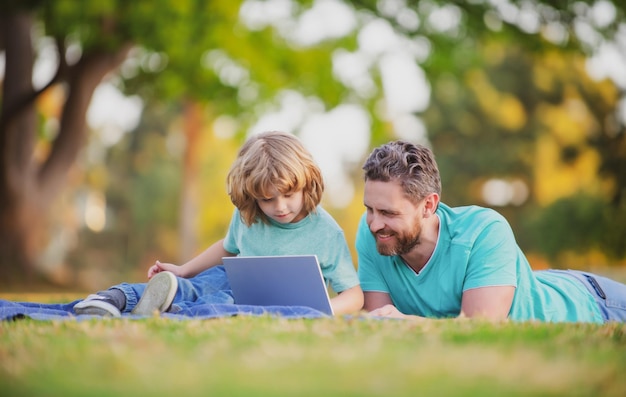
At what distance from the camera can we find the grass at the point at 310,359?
2.28 m

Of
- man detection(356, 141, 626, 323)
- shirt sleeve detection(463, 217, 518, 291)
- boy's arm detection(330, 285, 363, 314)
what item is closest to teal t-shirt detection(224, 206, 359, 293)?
boy's arm detection(330, 285, 363, 314)

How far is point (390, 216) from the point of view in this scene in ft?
14.1

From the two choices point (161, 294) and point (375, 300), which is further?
point (375, 300)

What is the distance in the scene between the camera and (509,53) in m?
31.2

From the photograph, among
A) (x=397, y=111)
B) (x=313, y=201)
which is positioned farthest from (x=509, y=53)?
(x=313, y=201)

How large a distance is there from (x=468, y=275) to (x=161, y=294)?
1584 mm

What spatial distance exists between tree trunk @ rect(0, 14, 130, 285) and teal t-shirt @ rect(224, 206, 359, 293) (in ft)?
34.6

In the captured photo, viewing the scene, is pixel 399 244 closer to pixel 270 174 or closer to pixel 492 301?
pixel 492 301

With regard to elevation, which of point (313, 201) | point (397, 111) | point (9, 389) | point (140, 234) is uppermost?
point (397, 111)

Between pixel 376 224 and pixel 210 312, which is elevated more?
pixel 376 224

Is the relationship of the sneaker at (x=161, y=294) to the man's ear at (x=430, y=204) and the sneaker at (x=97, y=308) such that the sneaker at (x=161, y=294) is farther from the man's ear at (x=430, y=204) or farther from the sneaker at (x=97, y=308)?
the man's ear at (x=430, y=204)

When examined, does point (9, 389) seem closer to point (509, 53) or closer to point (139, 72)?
point (139, 72)

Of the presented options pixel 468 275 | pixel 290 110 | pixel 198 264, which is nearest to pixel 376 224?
pixel 468 275

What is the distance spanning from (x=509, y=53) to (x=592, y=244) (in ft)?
28.1
